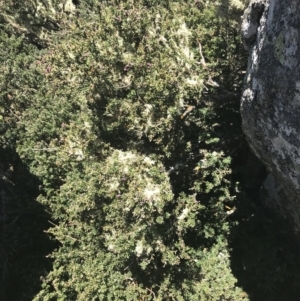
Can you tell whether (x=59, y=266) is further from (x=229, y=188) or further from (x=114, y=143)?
(x=229, y=188)

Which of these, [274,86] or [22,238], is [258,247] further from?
[22,238]

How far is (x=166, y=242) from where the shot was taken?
11.5m

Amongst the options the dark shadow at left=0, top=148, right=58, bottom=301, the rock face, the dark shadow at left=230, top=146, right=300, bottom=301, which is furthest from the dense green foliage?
the rock face

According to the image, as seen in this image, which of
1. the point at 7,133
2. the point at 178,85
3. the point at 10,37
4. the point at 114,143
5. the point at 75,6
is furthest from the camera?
the point at 75,6

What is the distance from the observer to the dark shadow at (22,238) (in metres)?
14.6

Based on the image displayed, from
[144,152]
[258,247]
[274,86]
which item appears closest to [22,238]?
[144,152]

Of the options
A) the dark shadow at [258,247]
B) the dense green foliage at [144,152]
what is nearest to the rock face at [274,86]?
the dense green foliage at [144,152]

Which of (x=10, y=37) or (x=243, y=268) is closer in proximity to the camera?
(x=243, y=268)

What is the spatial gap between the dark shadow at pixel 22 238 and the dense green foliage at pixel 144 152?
110cm

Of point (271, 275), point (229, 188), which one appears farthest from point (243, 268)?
point (229, 188)

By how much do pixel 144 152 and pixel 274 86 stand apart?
198 inches

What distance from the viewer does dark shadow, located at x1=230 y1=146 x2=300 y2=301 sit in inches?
488

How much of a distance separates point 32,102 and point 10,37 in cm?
452

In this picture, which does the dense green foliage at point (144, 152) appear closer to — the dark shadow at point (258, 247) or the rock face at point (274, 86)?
the dark shadow at point (258, 247)
